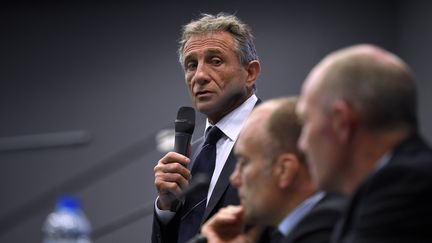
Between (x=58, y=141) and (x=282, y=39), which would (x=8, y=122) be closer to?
(x=58, y=141)

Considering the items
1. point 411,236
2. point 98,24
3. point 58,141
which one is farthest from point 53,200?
point 411,236

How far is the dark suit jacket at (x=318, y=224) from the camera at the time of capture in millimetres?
1536

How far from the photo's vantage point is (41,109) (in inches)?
215

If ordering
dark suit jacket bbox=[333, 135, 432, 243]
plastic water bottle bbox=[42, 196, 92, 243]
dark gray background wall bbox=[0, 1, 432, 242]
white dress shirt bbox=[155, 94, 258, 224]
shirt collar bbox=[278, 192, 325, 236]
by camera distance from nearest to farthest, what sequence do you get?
dark suit jacket bbox=[333, 135, 432, 243], shirt collar bbox=[278, 192, 325, 236], white dress shirt bbox=[155, 94, 258, 224], plastic water bottle bbox=[42, 196, 92, 243], dark gray background wall bbox=[0, 1, 432, 242]

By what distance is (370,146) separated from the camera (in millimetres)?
1369

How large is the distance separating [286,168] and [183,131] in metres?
0.77

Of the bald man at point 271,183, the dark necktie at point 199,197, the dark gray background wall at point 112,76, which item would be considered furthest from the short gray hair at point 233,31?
the dark gray background wall at point 112,76

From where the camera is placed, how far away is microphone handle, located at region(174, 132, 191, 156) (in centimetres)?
239

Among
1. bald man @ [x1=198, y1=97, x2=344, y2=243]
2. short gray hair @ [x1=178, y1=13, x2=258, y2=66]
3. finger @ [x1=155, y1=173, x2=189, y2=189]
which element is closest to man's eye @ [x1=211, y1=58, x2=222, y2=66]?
short gray hair @ [x1=178, y1=13, x2=258, y2=66]

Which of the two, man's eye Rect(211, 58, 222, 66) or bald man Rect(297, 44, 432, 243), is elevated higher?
man's eye Rect(211, 58, 222, 66)

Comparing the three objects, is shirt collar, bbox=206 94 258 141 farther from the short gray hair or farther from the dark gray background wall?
the dark gray background wall

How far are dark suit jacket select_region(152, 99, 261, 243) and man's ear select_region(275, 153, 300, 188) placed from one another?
21.0 inches

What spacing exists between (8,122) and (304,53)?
196 cm

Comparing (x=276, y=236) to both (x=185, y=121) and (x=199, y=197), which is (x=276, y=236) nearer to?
(x=199, y=197)
